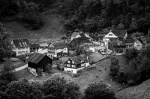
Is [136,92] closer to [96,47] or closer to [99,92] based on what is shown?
[99,92]

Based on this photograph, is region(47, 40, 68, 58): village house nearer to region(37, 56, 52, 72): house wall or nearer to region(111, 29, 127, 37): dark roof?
region(37, 56, 52, 72): house wall

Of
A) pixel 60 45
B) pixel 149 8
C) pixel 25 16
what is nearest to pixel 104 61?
pixel 60 45

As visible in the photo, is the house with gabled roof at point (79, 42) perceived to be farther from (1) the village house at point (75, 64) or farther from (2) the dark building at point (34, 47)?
(1) the village house at point (75, 64)

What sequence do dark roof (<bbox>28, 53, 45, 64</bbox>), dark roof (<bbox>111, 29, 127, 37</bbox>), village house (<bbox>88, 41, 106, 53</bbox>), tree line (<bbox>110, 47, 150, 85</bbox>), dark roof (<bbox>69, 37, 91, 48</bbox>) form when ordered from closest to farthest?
tree line (<bbox>110, 47, 150, 85</bbox>) → dark roof (<bbox>28, 53, 45, 64</bbox>) → village house (<bbox>88, 41, 106, 53</bbox>) → dark roof (<bbox>69, 37, 91, 48</bbox>) → dark roof (<bbox>111, 29, 127, 37</bbox>)

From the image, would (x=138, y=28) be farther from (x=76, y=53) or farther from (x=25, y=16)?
(x=25, y=16)

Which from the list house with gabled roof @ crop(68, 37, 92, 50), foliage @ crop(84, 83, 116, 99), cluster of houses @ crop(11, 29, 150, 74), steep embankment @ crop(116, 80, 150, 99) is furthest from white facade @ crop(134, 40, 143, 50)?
foliage @ crop(84, 83, 116, 99)

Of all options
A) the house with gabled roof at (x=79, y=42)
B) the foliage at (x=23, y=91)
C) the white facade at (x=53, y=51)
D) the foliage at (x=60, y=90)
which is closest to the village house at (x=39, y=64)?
the white facade at (x=53, y=51)
